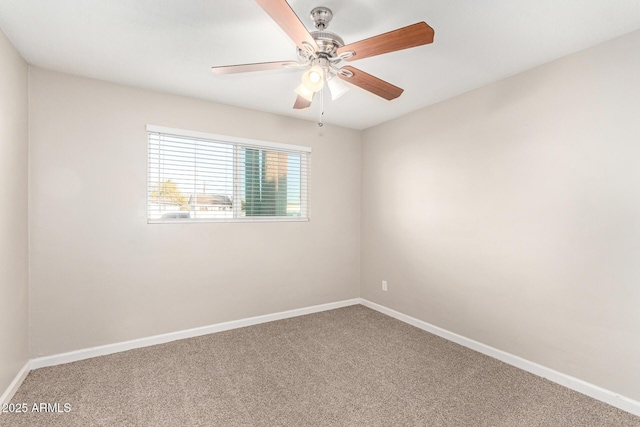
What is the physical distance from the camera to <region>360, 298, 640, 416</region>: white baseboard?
1938 millimetres

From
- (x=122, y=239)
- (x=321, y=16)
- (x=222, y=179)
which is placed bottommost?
(x=122, y=239)

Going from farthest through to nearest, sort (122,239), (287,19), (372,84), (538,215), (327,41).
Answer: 1. (122,239)
2. (538,215)
3. (372,84)
4. (327,41)
5. (287,19)

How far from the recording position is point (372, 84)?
1949mm

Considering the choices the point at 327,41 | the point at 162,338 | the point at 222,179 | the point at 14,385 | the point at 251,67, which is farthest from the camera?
the point at 222,179

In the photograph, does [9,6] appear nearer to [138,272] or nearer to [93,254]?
[93,254]

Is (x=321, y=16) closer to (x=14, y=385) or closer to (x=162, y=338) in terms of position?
(x=162, y=338)

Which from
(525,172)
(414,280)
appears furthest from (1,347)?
(525,172)

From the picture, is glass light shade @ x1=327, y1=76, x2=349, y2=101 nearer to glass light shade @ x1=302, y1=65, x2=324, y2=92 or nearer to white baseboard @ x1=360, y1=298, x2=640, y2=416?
glass light shade @ x1=302, y1=65, x2=324, y2=92

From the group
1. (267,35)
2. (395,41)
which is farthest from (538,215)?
(267,35)

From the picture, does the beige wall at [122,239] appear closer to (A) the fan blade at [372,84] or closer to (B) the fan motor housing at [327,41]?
(A) the fan blade at [372,84]

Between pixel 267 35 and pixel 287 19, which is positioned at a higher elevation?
pixel 267 35

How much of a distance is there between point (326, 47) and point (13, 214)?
2391 millimetres

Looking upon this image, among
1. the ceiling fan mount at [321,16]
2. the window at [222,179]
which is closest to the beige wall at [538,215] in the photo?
the window at [222,179]

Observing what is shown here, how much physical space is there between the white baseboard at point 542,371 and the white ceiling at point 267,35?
2.33 meters
